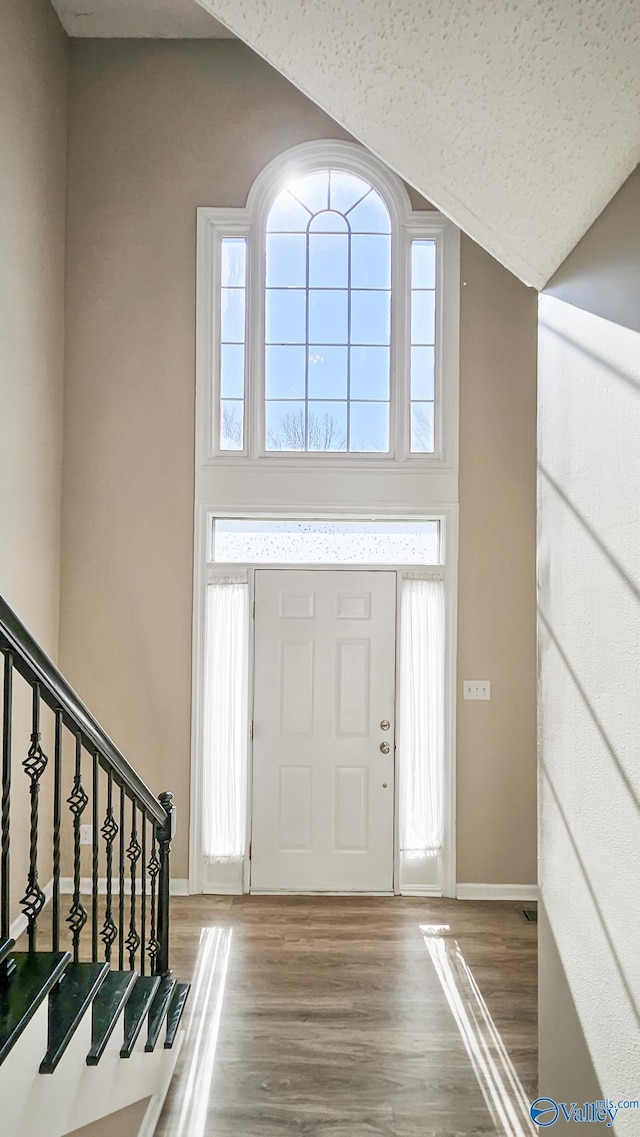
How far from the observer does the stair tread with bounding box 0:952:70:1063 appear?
5.48ft

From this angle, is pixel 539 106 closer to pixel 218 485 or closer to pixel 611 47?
pixel 611 47

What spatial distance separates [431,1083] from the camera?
297cm

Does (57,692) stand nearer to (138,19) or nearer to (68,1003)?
(68,1003)

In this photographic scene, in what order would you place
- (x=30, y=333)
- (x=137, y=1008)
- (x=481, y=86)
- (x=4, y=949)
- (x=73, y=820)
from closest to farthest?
(x=481, y=86), (x=4, y=949), (x=137, y=1008), (x=73, y=820), (x=30, y=333)

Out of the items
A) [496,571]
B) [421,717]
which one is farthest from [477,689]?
[496,571]

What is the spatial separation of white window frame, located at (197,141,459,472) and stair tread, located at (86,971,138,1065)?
9.94ft

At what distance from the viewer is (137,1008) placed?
2650 millimetres

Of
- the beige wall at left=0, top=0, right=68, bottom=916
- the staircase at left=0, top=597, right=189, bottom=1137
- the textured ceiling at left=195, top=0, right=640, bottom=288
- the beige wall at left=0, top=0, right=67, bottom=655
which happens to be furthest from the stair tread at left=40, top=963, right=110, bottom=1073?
the textured ceiling at left=195, top=0, right=640, bottom=288

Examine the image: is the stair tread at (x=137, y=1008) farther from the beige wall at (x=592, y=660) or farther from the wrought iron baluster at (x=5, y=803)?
the beige wall at (x=592, y=660)

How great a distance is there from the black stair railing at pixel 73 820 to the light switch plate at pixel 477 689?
6.69ft

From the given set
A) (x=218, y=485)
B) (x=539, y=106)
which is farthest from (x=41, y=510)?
(x=539, y=106)

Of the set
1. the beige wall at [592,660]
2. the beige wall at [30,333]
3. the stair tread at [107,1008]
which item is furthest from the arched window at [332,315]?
the stair tread at [107,1008]

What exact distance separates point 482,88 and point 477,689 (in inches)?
147

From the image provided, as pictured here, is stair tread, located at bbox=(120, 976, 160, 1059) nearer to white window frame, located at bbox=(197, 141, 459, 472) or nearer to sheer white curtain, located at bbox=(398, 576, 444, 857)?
sheer white curtain, located at bbox=(398, 576, 444, 857)
